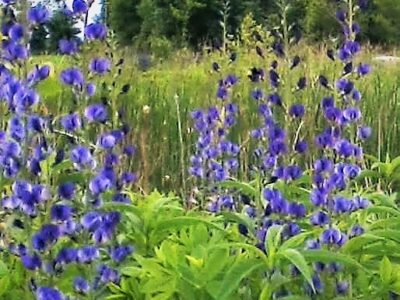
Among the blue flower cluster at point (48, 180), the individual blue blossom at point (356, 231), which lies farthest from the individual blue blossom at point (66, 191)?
the individual blue blossom at point (356, 231)

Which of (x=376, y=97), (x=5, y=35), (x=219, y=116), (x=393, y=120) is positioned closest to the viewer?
(x=5, y=35)

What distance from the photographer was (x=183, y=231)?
191 centimetres

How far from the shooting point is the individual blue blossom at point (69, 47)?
1.79 metres

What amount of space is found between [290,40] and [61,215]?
1.14 metres

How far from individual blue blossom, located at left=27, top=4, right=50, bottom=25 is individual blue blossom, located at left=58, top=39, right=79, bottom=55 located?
0.08 metres

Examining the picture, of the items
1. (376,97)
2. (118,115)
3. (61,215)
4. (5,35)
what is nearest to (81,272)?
(61,215)

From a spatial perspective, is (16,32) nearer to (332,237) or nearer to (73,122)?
(73,122)

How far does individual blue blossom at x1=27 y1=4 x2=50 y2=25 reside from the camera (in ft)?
5.52

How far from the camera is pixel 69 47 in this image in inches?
70.3

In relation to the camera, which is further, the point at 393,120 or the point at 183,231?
the point at 393,120

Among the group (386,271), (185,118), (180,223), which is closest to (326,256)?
(386,271)

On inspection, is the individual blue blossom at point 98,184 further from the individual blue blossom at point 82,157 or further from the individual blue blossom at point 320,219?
the individual blue blossom at point 320,219

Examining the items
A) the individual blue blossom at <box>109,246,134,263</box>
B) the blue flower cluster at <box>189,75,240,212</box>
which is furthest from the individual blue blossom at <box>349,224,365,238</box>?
the blue flower cluster at <box>189,75,240,212</box>

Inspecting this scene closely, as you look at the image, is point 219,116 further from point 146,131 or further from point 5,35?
point 146,131
